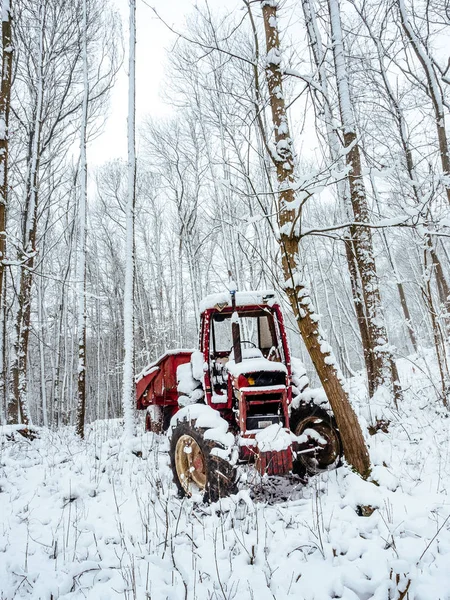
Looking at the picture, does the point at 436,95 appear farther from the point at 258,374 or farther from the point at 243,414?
the point at 243,414

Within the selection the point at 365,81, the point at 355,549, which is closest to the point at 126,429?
the point at 355,549

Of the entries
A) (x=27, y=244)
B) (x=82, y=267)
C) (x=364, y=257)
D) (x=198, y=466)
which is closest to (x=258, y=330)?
(x=198, y=466)

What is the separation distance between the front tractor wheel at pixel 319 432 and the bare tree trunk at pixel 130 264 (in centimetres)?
338

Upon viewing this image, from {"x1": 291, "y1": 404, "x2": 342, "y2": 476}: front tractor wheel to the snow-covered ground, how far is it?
26 centimetres

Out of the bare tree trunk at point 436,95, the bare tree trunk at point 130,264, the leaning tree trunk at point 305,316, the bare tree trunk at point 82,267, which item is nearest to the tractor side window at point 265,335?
the leaning tree trunk at point 305,316

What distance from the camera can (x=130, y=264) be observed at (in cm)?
712

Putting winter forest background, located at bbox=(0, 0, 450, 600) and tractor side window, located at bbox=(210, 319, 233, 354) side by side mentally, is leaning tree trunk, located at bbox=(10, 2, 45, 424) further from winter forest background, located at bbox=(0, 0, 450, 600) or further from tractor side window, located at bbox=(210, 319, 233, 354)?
tractor side window, located at bbox=(210, 319, 233, 354)

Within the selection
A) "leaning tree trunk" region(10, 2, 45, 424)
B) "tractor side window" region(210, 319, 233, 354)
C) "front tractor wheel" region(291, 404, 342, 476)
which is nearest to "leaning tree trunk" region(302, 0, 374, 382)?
"front tractor wheel" region(291, 404, 342, 476)

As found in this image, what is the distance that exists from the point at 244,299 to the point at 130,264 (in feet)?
10.6

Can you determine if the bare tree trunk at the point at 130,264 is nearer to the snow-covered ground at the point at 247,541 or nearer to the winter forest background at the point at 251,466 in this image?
the winter forest background at the point at 251,466

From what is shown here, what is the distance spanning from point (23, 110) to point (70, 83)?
1432 millimetres

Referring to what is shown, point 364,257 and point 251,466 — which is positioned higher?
point 364,257

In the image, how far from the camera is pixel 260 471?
11.6 ft

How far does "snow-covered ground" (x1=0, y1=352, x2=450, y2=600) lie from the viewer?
2273 millimetres
